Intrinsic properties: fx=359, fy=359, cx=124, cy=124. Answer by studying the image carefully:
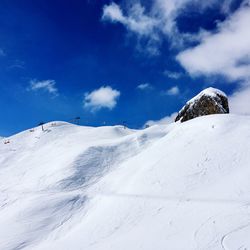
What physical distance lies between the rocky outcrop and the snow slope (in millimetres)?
4126

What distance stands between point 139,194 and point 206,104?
33.8 ft

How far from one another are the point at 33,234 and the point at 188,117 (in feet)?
40.6

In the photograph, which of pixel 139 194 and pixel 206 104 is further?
pixel 206 104

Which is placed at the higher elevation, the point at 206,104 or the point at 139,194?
the point at 206,104

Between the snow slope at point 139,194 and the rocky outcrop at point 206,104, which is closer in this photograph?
the snow slope at point 139,194

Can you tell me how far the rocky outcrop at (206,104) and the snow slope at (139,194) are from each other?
4.13 metres

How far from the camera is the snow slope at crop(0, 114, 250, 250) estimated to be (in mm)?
8242

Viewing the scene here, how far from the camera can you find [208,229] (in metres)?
7.86

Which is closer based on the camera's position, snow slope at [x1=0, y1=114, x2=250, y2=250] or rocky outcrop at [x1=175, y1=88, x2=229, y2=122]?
snow slope at [x1=0, y1=114, x2=250, y2=250]

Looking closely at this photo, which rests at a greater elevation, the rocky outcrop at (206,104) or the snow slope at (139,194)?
the rocky outcrop at (206,104)

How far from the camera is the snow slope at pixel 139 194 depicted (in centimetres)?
824

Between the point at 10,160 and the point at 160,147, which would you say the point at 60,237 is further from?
the point at 10,160

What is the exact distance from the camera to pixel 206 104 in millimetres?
19719

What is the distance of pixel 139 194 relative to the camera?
1081 cm
